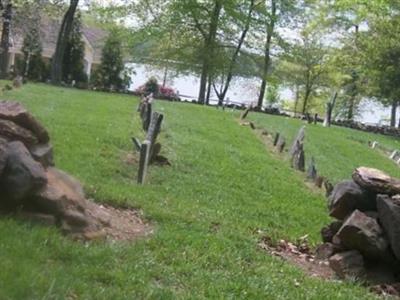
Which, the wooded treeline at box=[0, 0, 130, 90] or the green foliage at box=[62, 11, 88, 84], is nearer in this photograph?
the wooded treeline at box=[0, 0, 130, 90]

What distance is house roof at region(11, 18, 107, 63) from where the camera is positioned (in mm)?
47031

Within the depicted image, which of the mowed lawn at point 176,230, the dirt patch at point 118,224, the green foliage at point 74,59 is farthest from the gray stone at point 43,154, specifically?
the green foliage at point 74,59

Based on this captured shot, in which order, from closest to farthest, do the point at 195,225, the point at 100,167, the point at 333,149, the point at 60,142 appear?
the point at 195,225
the point at 100,167
the point at 60,142
the point at 333,149

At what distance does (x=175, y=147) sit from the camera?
15.8 metres

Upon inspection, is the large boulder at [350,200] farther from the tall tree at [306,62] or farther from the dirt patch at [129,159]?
the tall tree at [306,62]

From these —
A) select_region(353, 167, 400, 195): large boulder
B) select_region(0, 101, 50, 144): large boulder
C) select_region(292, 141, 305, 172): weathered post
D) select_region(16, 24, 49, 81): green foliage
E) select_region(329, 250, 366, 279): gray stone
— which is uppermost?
select_region(16, 24, 49, 81): green foliage

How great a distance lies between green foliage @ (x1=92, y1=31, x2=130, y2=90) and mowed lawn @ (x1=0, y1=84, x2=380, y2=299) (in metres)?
28.8

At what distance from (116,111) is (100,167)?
11.6 m

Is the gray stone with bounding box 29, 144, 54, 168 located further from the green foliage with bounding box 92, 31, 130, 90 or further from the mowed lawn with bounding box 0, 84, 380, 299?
the green foliage with bounding box 92, 31, 130, 90

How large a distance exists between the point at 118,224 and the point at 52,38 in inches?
2053

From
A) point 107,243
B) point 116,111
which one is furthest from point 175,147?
point 107,243

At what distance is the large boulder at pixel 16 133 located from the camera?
21.4ft

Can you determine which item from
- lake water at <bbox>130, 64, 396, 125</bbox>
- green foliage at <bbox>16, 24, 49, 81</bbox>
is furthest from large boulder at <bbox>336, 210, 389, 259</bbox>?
lake water at <bbox>130, 64, 396, 125</bbox>

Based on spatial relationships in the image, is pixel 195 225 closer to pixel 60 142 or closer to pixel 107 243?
pixel 107 243
